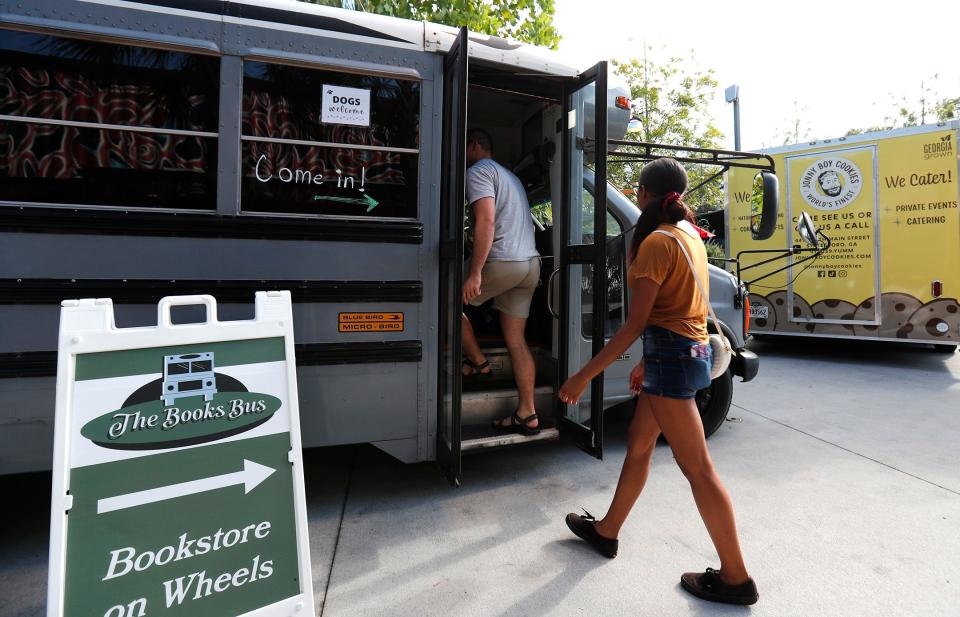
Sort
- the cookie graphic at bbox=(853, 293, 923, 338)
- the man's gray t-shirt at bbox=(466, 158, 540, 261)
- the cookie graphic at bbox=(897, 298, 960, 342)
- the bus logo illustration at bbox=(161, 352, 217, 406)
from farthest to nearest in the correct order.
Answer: the cookie graphic at bbox=(853, 293, 923, 338) < the cookie graphic at bbox=(897, 298, 960, 342) < the man's gray t-shirt at bbox=(466, 158, 540, 261) < the bus logo illustration at bbox=(161, 352, 217, 406)

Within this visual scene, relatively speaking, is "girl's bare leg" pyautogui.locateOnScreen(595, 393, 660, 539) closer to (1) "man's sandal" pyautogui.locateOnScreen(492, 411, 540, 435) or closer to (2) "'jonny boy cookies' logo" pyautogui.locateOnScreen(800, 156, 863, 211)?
(1) "man's sandal" pyautogui.locateOnScreen(492, 411, 540, 435)

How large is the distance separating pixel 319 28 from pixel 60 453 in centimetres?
214

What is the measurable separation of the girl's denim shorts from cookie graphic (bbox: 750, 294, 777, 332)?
21.3 ft

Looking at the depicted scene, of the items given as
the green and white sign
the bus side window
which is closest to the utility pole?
the bus side window

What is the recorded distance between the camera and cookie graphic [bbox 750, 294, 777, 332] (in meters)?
7.73

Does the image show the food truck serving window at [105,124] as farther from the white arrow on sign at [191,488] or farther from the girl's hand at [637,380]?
the girl's hand at [637,380]

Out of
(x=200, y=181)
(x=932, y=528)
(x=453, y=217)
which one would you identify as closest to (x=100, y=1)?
(x=200, y=181)

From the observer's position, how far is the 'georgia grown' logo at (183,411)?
1671mm

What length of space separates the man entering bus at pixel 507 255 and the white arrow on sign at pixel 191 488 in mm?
1461

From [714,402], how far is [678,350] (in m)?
2.16

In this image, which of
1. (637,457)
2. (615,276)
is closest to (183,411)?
(637,457)

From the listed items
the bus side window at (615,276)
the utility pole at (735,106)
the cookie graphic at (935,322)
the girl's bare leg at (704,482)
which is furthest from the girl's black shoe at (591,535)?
the utility pole at (735,106)

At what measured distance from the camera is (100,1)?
227cm

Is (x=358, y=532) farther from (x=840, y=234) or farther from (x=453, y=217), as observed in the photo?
(x=840, y=234)
